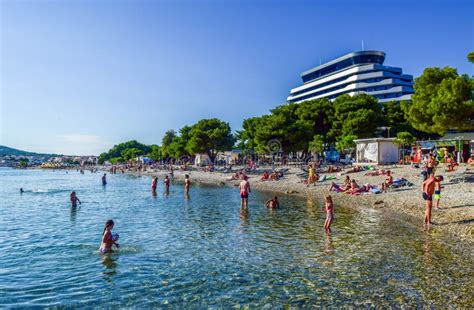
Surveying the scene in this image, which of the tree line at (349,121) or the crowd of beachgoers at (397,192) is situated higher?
the tree line at (349,121)

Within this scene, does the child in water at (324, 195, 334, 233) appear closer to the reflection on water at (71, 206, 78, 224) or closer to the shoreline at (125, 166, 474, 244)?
the shoreline at (125, 166, 474, 244)

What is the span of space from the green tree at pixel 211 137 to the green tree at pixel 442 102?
150 ft

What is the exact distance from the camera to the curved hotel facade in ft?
299

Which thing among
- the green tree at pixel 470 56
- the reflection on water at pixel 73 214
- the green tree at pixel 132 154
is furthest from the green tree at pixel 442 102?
the green tree at pixel 132 154

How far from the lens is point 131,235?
13.9m

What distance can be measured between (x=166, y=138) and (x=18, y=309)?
98.9 m

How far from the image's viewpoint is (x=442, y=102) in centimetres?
2005

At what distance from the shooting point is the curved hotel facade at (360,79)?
9106 cm

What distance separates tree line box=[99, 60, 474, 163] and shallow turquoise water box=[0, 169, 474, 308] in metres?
9.43

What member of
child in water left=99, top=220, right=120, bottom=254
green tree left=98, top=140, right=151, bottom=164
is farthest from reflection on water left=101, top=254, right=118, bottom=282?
green tree left=98, top=140, right=151, bottom=164

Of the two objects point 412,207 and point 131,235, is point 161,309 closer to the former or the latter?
point 131,235

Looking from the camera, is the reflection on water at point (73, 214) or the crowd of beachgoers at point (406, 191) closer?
the crowd of beachgoers at point (406, 191)

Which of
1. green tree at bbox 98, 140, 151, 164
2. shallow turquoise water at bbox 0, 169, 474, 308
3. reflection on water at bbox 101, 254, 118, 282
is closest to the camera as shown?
shallow turquoise water at bbox 0, 169, 474, 308

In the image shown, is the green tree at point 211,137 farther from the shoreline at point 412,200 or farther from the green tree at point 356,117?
the shoreline at point 412,200
